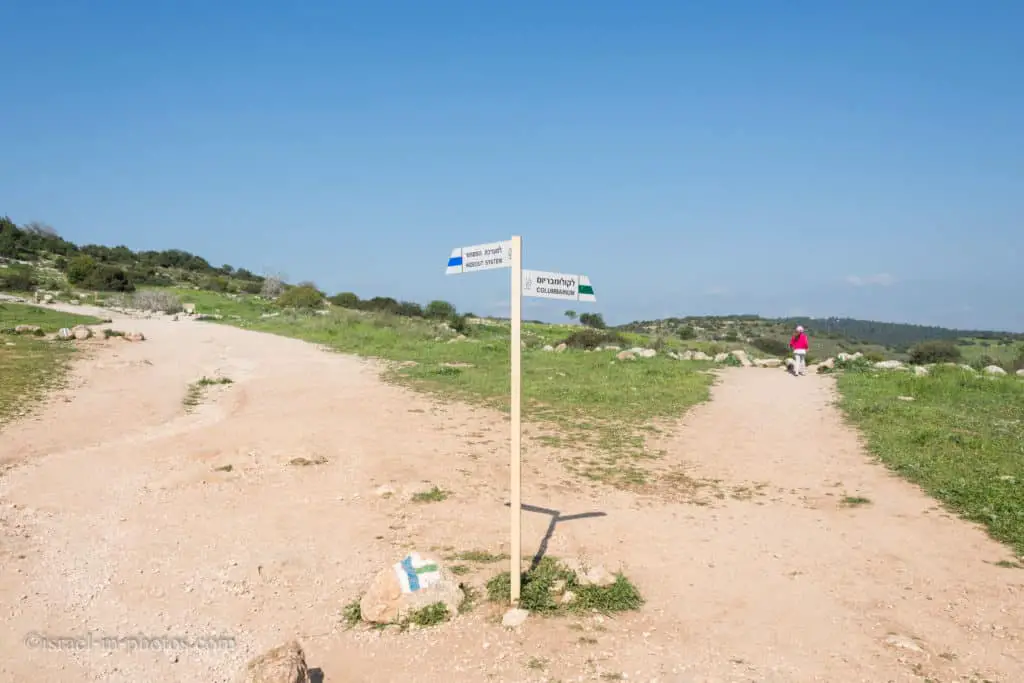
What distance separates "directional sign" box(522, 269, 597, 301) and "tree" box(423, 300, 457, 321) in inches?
1572

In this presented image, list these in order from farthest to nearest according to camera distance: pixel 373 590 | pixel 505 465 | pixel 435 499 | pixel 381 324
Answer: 1. pixel 381 324
2. pixel 505 465
3. pixel 435 499
4. pixel 373 590

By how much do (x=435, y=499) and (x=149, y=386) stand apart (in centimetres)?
1011

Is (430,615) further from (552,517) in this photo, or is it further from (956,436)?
(956,436)

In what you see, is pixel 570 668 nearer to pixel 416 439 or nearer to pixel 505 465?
pixel 505 465

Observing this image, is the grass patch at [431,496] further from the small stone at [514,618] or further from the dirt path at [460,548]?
the small stone at [514,618]

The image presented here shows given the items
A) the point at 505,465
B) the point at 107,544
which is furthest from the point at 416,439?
the point at 107,544

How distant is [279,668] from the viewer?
3742mm

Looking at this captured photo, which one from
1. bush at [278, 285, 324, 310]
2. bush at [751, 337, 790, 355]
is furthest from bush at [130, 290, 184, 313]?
Answer: bush at [751, 337, 790, 355]

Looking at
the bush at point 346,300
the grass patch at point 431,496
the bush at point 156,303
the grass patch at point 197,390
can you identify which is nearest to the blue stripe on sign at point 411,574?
the grass patch at point 431,496

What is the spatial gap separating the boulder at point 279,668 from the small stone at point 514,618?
Answer: 1.35 meters

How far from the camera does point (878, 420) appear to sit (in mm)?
12672

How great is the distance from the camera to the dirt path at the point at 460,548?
435 cm

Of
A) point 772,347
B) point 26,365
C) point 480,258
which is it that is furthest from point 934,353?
point 26,365

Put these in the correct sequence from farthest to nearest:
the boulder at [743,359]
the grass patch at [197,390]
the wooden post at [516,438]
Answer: the boulder at [743,359], the grass patch at [197,390], the wooden post at [516,438]
